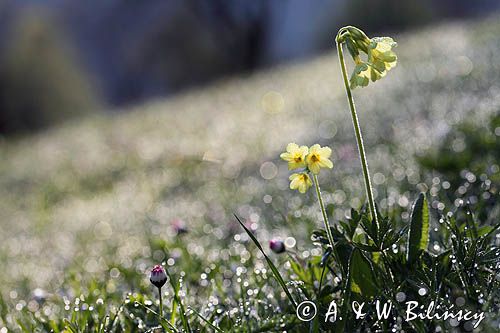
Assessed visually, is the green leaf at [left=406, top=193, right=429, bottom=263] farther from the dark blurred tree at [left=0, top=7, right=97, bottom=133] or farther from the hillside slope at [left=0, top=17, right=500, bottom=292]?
the dark blurred tree at [left=0, top=7, right=97, bottom=133]

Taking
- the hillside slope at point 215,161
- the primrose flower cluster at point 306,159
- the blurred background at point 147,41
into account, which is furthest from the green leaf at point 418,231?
the blurred background at point 147,41

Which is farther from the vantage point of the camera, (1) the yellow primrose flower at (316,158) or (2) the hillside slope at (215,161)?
(2) the hillside slope at (215,161)

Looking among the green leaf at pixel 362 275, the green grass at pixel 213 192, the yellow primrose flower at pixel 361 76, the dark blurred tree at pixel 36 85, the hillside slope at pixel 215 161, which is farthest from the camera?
the dark blurred tree at pixel 36 85

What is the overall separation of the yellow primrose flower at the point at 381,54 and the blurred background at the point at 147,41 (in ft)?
58.5

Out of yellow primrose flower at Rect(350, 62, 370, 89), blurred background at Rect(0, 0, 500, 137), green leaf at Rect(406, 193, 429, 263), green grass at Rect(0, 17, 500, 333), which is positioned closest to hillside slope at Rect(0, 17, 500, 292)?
green grass at Rect(0, 17, 500, 333)

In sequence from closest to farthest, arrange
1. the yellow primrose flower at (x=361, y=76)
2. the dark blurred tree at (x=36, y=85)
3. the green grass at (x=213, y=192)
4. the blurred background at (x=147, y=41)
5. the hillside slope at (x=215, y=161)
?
the yellow primrose flower at (x=361, y=76)
the green grass at (x=213, y=192)
the hillside slope at (x=215, y=161)
the dark blurred tree at (x=36, y=85)
the blurred background at (x=147, y=41)

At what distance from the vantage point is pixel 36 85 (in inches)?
753

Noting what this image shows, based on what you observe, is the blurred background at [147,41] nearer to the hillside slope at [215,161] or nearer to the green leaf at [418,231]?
the hillside slope at [215,161]

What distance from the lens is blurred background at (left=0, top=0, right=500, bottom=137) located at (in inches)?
754

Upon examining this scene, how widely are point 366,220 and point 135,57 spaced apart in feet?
77.8

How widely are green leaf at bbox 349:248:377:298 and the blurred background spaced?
17.8 m

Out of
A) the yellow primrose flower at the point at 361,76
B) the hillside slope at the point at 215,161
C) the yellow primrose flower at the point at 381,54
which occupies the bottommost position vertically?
A: the hillside slope at the point at 215,161

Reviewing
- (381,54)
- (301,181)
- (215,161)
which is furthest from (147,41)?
(381,54)

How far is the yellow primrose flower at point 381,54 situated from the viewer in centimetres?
161
